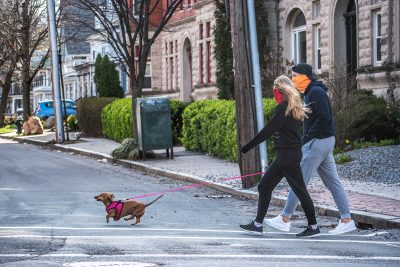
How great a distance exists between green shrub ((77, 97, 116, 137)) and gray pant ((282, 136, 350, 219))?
25.4 meters

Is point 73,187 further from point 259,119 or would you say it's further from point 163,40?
Result: point 163,40

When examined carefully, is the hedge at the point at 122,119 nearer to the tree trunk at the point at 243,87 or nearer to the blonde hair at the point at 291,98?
the tree trunk at the point at 243,87

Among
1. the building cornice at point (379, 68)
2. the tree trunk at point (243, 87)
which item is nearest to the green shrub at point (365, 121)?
the building cornice at point (379, 68)

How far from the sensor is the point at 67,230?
10945mm

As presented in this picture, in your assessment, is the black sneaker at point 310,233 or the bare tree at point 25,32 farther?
the bare tree at point 25,32

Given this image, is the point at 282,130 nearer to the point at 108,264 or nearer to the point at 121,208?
the point at 121,208

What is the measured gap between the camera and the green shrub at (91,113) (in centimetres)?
3631

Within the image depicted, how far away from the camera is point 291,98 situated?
1043 cm

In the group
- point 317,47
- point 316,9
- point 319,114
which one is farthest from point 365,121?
point 319,114

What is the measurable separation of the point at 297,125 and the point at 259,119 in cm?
577

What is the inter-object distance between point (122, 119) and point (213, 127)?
27.6ft

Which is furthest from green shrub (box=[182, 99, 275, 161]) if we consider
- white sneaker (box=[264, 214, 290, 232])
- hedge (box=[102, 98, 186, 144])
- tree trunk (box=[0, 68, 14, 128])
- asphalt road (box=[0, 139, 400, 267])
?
tree trunk (box=[0, 68, 14, 128])

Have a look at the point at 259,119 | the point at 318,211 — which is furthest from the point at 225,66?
the point at 318,211

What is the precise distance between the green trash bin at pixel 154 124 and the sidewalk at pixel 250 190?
447 mm
